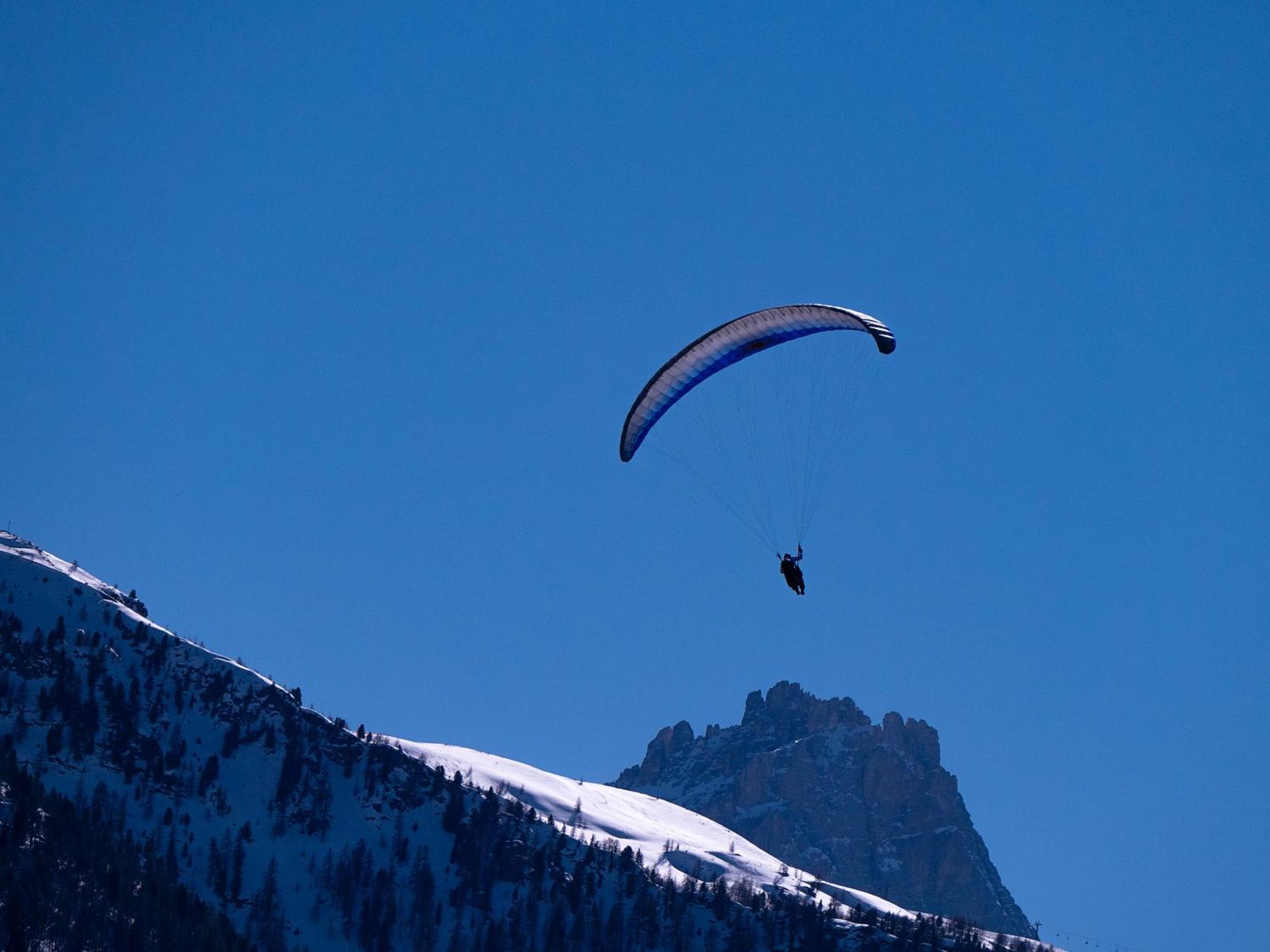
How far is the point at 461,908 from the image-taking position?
16988 cm

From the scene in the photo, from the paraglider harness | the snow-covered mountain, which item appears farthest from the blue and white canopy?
the snow-covered mountain

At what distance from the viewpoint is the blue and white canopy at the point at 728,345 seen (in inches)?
2456

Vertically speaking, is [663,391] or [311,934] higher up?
[663,391]

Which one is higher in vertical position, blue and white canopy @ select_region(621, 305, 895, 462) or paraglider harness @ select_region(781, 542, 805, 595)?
blue and white canopy @ select_region(621, 305, 895, 462)

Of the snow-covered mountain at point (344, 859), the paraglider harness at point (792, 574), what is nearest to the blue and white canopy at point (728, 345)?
the paraglider harness at point (792, 574)

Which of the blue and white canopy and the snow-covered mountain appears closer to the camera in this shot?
the blue and white canopy

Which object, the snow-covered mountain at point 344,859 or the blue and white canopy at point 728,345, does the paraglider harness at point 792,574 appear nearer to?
the blue and white canopy at point 728,345

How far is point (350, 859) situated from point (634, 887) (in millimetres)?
33904

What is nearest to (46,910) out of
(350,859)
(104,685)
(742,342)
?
(350,859)

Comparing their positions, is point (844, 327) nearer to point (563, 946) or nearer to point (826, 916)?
point (563, 946)

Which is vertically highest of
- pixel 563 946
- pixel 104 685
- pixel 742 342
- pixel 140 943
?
pixel 104 685

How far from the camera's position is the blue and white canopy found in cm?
6238

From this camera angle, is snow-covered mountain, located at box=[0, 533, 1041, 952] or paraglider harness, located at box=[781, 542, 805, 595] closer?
paraglider harness, located at box=[781, 542, 805, 595]

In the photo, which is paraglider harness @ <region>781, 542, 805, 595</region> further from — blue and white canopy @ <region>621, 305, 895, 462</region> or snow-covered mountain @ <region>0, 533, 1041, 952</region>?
snow-covered mountain @ <region>0, 533, 1041, 952</region>
